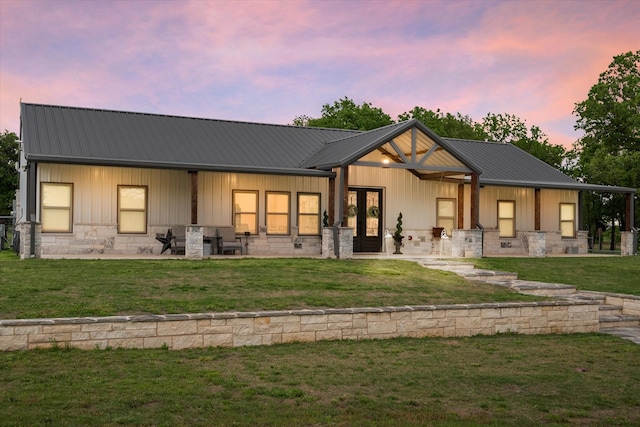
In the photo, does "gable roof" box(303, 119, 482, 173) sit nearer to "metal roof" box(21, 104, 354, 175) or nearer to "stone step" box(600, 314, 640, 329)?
"metal roof" box(21, 104, 354, 175)

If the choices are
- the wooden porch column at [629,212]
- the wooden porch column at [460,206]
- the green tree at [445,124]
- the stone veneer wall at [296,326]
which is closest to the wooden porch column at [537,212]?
the wooden porch column at [460,206]

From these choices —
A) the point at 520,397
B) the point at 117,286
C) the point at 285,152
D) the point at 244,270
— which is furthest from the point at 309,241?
the point at 520,397

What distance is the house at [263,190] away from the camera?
18.3m

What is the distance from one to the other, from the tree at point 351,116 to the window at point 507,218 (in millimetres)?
19641

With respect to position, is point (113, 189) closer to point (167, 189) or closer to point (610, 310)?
point (167, 189)

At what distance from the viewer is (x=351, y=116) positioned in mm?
44875

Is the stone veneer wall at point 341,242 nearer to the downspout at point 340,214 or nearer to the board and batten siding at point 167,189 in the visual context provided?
the downspout at point 340,214

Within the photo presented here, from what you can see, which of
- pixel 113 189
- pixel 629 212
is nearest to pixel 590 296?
pixel 629 212

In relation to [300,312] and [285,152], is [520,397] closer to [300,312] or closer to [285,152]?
[300,312]

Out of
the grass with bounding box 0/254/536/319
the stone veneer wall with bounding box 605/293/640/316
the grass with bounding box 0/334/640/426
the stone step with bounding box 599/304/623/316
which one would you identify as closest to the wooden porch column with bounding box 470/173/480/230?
the grass with bounding box 0/254/536/319

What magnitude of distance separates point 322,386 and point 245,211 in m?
13.4

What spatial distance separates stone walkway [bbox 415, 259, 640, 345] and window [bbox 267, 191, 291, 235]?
4.84 metres

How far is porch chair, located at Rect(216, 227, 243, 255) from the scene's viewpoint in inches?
742

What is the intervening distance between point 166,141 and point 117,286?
10.4 meters
